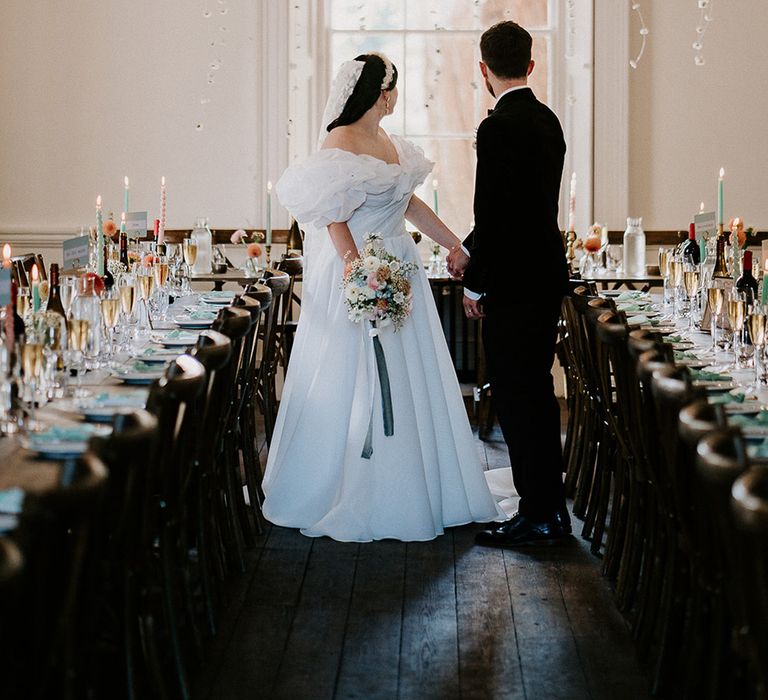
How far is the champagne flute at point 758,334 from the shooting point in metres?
3.60

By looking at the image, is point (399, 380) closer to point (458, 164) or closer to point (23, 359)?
point (23, 359)

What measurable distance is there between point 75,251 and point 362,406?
1.20m

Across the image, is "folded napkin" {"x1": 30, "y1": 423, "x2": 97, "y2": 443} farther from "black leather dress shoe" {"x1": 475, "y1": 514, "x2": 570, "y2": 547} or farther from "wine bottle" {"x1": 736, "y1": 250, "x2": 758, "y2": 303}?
"wine bottle" {"x1": 736, "y1": 250, "x2": 758, "y2": 303}

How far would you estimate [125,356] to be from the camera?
4.15 m

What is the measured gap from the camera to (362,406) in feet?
15.5

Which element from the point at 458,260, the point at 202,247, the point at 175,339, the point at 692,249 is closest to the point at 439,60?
the point at 202,247

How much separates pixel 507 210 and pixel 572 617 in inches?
53.8

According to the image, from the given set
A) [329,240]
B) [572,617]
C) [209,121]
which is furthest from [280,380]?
[572,617]

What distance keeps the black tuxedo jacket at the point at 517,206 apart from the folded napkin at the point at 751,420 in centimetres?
137

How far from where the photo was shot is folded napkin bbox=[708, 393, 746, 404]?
3235 mm

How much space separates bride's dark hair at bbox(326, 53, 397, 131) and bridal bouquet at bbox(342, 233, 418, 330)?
0.51 m

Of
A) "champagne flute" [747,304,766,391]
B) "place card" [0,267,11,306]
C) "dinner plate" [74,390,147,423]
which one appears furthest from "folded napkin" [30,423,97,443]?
"champagne flute" [747,304,766,391]

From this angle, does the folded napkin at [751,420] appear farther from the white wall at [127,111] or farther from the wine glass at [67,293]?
the white wall at [127,111]

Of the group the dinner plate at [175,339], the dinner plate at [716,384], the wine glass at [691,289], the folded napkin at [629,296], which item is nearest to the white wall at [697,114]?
the folded napkin at [629,296]
